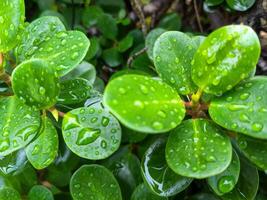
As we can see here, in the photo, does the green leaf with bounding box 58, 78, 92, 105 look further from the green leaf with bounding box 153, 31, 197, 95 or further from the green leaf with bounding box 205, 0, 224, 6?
the green leaf with bounding box 205, 0, 224, 6

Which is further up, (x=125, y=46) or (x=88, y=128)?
(x=88, y=128)

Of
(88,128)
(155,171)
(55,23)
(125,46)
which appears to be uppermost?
(55,23)

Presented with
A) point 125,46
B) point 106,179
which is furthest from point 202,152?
point 125,46

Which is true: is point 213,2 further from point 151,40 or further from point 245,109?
point 245,109

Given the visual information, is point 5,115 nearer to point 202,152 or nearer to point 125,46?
point 202,152

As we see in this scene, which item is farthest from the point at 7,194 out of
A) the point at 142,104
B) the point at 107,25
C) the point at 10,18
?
the point at 107,25

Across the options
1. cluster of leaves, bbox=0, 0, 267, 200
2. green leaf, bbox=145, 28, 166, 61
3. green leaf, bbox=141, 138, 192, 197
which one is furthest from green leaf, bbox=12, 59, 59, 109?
green leaf, bbox=145, 28, 166, 61

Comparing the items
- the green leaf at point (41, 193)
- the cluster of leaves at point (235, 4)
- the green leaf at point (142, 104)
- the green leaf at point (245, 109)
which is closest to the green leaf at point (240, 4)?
the cluster of leaves at point (235, 4)
